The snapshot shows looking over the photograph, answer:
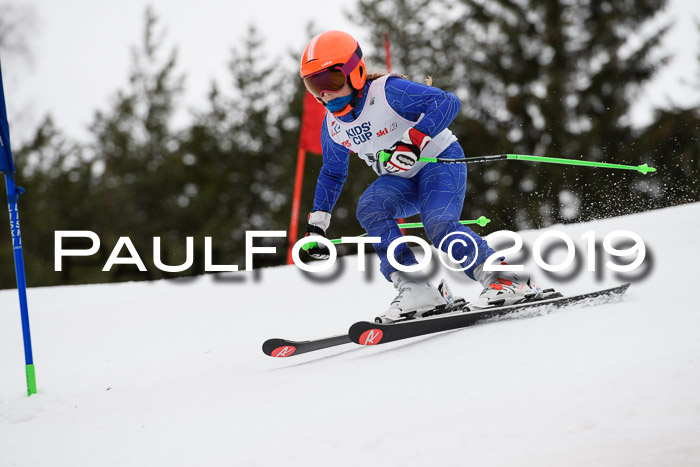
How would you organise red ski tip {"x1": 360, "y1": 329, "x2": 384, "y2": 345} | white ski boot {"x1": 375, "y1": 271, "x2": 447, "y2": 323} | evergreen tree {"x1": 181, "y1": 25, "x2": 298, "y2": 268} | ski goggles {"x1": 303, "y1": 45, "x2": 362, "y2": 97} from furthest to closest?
evergreen tree {"x1": 181, "y1": 25, "x2": 298, "y2": 268} < white ski boot {"x1": 375, "y1": 271, "x2": 447, "y2": 323} < ski goggles {"x1": 303, "y1": 45, "x2": 362, "y2": 97} < red ski tip {"x1": 360, "y1": 329, "x2": 384, "y2": 345}

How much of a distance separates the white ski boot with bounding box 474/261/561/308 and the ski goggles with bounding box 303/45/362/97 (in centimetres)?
120

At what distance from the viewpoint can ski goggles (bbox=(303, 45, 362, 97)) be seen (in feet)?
11.4

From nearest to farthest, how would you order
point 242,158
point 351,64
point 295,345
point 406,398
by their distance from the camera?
point 406,398
point 351,64
point 295,345
point 242,158

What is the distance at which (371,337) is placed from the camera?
340 centimetres

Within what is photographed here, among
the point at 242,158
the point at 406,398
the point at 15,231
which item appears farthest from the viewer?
the point at 242,158

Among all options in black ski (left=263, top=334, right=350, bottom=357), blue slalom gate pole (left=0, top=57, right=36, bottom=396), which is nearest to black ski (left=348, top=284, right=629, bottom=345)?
black ski (left=263, top=334, right=350, bottom=357)

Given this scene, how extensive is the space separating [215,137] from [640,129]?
14.2 meters

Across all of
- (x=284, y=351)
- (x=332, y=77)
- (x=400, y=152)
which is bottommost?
(x=284, y=351)

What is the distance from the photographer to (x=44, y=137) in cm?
2223

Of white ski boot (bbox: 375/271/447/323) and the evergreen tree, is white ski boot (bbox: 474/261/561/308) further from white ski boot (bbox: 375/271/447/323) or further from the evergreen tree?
the evergreen tree

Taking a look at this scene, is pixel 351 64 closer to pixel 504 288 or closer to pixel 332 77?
pixel 332 77

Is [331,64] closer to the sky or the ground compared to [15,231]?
closer to the sky

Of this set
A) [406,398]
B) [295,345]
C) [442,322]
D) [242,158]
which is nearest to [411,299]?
[442,322]

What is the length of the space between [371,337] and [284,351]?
496mm
